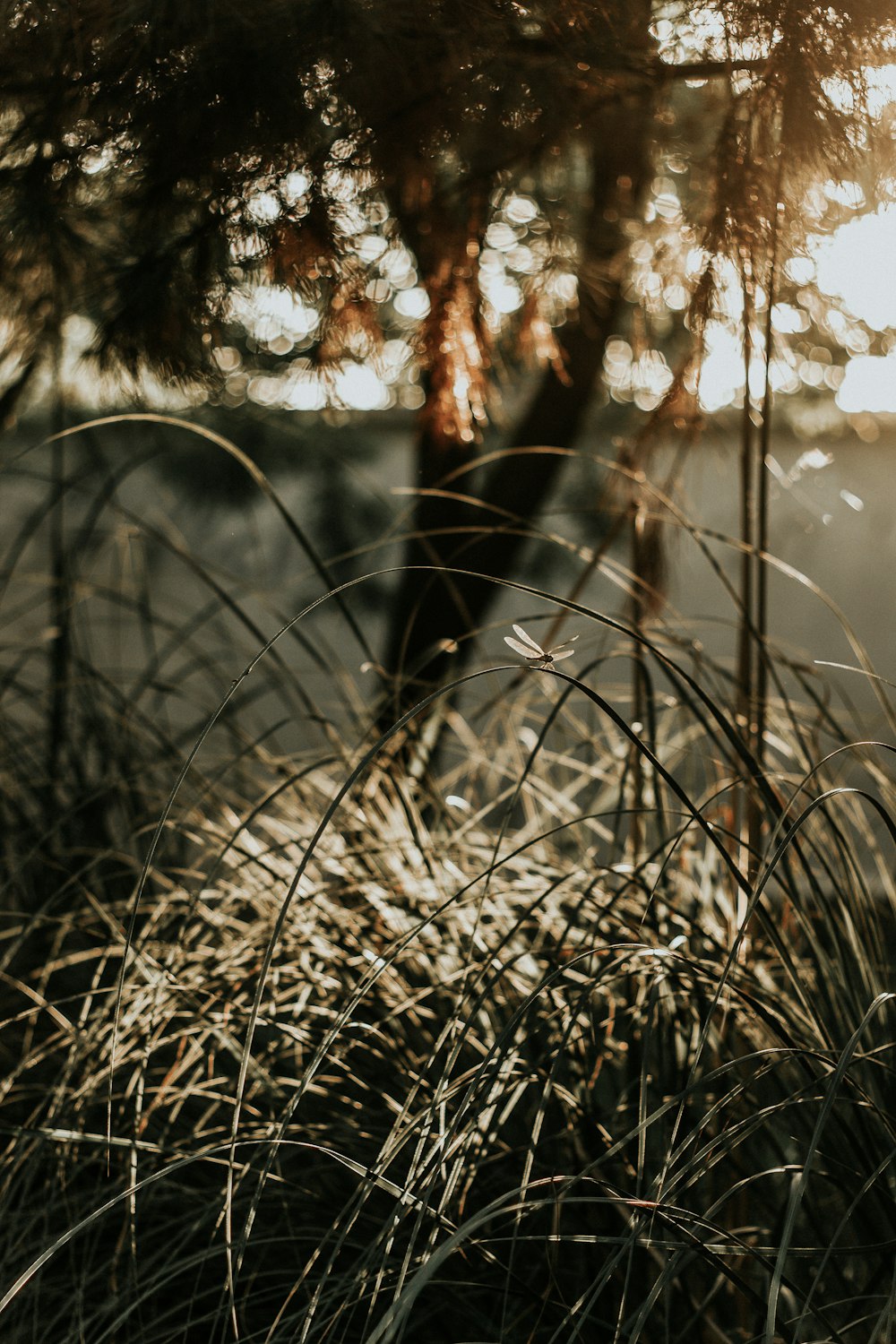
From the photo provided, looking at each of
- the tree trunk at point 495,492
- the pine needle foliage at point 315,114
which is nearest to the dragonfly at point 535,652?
the pine needle foliage at point 315,114

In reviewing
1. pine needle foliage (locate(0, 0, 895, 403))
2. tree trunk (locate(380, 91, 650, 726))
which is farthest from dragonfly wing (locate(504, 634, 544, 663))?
tree trunk (locate(380, 91, 650, 726))

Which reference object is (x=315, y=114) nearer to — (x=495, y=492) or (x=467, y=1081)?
(x=467, y=1081)

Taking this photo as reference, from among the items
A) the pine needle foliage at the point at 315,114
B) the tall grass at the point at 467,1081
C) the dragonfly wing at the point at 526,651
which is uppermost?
the pine needle foliage at the point at 315,114

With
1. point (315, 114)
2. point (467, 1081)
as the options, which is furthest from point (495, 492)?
point (467, 1081)

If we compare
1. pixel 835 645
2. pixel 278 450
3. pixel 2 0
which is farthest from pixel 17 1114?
pixel 835 645

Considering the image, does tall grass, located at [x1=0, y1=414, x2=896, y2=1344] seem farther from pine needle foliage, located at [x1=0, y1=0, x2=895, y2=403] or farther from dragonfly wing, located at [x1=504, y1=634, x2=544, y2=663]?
pine needle foliage, located at [x1=0, y1=0, x2=895, y2=403]

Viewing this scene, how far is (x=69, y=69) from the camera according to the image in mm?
722

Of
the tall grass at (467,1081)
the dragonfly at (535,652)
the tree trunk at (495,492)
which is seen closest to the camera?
the dragonfly at (535,652)

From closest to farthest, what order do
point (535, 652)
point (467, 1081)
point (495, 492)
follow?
point (535, 652) → point (467, 1081) → point (495, 492)

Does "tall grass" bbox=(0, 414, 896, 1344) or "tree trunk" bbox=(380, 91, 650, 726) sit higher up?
"tree trunk" bbox=(380, 91, 650, 726)

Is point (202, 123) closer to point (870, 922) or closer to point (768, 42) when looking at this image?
point (768, 42)

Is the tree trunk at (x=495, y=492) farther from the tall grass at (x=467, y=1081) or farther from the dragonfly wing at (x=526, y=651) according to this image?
the dragonfly wing at (x=526, y=651)

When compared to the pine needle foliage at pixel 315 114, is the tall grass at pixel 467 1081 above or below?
below

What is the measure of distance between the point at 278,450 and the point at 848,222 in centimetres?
209
